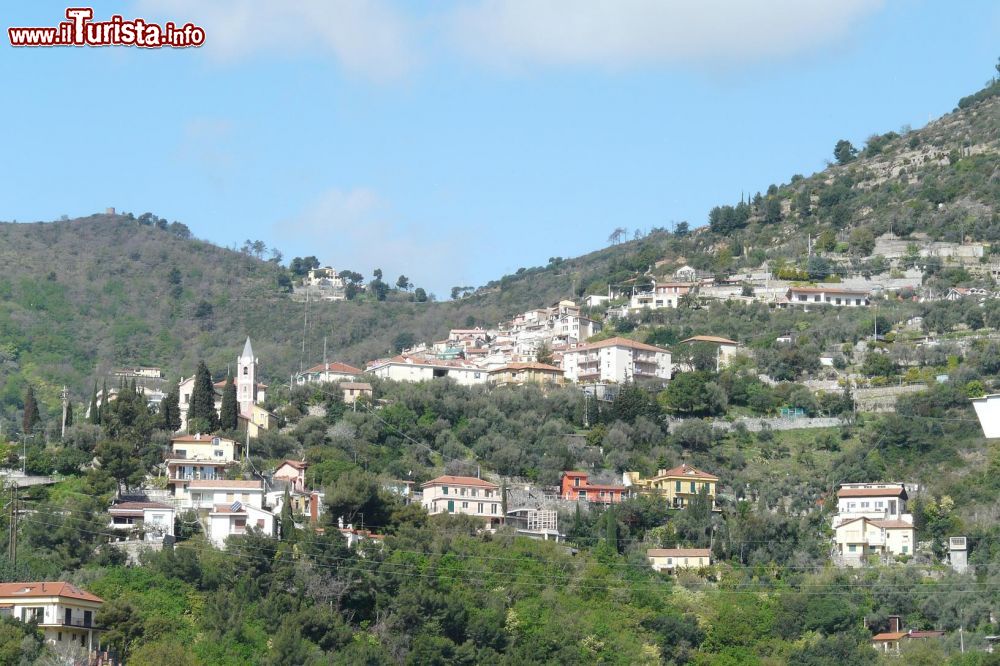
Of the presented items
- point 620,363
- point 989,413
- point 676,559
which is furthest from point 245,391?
point 989,413

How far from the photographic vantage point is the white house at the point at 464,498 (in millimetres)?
67250

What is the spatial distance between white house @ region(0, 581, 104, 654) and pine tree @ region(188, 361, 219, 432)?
1801cm

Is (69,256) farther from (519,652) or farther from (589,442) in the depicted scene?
(519,652)

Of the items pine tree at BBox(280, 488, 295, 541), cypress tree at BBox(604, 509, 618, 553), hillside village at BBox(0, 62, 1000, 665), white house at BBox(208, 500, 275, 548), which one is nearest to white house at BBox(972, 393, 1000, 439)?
hillside village at BBox(0, 62, 1000, 665)

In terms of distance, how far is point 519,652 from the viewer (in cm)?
5550

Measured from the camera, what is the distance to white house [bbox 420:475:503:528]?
6725 cm

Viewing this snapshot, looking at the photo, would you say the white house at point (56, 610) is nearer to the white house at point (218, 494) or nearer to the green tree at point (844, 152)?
the white house at point (218, 494)

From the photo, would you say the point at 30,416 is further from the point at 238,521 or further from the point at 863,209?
the point at 863,209

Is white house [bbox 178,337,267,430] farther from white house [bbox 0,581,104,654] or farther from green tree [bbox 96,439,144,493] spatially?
white house [bbox 0,581,104,654]

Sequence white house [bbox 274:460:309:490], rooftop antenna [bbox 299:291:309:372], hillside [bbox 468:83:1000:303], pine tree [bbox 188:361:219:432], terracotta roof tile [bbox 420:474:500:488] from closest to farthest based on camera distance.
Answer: white house [bbox 274:460:309:490] → terracotta roof tile [bbox 420:474:500:488] → pine tree [bbox 188:361:219:432] → hillside [bbox 468:83:1000:303] → rooftop antenna [bbox 299:291:309:372]

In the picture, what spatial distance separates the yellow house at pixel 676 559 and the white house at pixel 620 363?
70.6 feet

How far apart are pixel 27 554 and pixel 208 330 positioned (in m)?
70.7

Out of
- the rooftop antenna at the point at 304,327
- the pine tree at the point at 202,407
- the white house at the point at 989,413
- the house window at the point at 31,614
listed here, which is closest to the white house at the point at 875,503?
the white house at the point at 989,413

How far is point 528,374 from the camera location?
3452 inches
